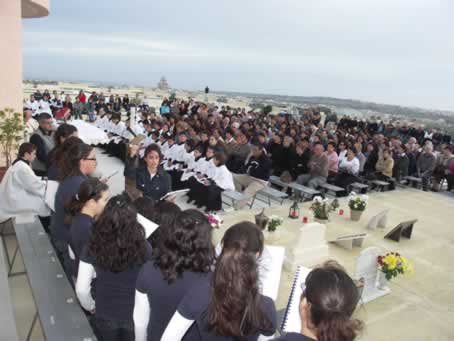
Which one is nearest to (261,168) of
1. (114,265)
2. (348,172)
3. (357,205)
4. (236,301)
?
(357,205)

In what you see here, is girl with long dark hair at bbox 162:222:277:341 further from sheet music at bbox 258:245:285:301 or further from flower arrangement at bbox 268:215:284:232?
flower arrangement at bbox 268:215:284:232

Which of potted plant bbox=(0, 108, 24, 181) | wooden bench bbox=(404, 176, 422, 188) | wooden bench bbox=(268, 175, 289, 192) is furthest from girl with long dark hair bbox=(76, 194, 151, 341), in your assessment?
wooden bench bbox=(404, 176, 422, 188)

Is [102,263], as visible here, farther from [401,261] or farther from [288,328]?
[401,261]

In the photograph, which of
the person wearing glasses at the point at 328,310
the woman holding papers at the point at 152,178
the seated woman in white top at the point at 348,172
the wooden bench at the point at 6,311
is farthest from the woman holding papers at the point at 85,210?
the seated woman in white top at the point at 348,172

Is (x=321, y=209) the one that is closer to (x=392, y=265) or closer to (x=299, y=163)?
(x=299, y=163)

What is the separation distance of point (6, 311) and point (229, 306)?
11.4 ft

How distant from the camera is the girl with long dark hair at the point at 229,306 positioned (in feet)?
6.40

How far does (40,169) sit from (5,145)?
1737 millimetres

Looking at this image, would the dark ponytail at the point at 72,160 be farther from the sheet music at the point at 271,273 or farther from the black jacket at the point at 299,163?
the black jacket at the point at 299,163

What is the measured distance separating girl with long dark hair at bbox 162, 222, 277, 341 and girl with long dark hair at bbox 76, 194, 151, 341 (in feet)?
2.32

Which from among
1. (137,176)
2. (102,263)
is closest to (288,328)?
(102,263)

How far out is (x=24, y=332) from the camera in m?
3.95

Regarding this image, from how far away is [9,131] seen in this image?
25.6 ft

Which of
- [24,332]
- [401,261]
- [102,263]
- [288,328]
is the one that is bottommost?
[24,332]
